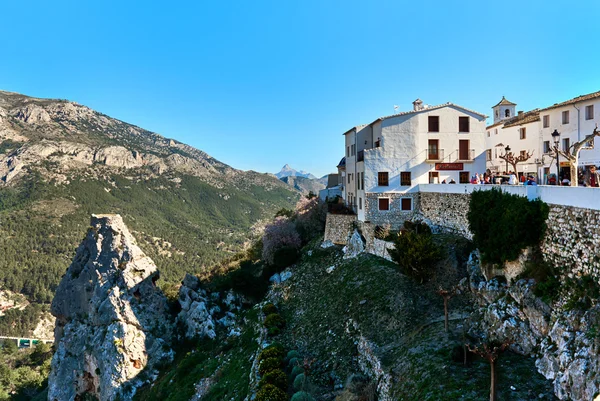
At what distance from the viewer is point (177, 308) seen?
41.2 meters

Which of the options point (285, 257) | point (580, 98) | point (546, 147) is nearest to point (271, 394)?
point (285, 257)

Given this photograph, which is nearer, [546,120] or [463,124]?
[463,124]

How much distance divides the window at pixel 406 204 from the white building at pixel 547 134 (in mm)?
13058

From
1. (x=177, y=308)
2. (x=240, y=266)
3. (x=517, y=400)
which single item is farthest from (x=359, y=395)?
(x=240, y=266)

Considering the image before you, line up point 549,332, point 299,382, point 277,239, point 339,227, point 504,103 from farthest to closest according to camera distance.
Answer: point 504,103 → point 277,239 → point 339,227 → point 299,382 → point 549,332

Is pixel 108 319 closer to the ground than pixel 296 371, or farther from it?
closer to the ground

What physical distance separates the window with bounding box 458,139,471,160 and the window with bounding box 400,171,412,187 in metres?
5.33

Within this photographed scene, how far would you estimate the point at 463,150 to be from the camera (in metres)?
33.3

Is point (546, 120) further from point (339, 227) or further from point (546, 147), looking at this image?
point (339, 227)

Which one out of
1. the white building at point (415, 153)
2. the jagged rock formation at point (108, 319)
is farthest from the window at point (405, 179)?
the jagged rock formation at point (108, 319)

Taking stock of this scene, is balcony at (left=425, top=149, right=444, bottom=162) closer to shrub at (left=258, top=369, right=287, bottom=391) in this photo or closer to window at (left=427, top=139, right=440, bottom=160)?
window at (left=427, top=139, right=440, bottom=160)

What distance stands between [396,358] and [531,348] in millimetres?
5466

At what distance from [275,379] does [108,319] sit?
2718cm

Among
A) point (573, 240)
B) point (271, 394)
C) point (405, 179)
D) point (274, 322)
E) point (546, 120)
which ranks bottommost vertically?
point (271, 394)
